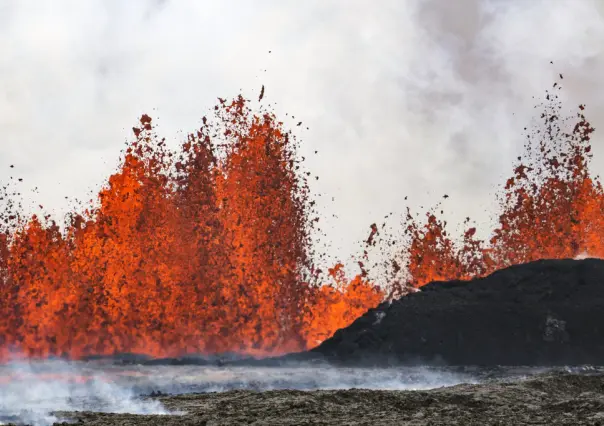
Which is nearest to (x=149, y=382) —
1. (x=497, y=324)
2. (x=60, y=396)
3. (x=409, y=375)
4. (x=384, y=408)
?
(x=60, y=396)

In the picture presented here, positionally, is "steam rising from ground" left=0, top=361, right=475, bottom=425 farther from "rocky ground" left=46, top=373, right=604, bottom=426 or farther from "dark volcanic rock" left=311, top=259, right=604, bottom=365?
"dark volcanic rock" left=311, top=259, right=604, bottom=365

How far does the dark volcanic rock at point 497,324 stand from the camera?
24750 mm

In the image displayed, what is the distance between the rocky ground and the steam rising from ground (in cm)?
103

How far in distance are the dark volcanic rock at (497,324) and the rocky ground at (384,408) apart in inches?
394

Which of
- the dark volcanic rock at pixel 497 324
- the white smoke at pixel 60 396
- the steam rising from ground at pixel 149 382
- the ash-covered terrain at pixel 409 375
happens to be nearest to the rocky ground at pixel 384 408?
the ash-covered terrain at pixel 409 375

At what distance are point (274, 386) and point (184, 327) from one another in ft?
75.1

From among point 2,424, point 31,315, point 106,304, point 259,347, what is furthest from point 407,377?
point 31,315

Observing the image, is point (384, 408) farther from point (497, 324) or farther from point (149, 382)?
point (497, 324)

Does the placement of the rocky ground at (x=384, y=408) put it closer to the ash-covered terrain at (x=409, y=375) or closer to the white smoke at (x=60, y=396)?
the ash-covered terrain at (x=409, y=375)

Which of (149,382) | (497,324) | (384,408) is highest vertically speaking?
(497,324)

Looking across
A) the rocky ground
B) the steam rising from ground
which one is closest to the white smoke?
the steam rising from ground

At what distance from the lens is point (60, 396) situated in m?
14.9

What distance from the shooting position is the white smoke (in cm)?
1133

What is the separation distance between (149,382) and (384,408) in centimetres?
768
